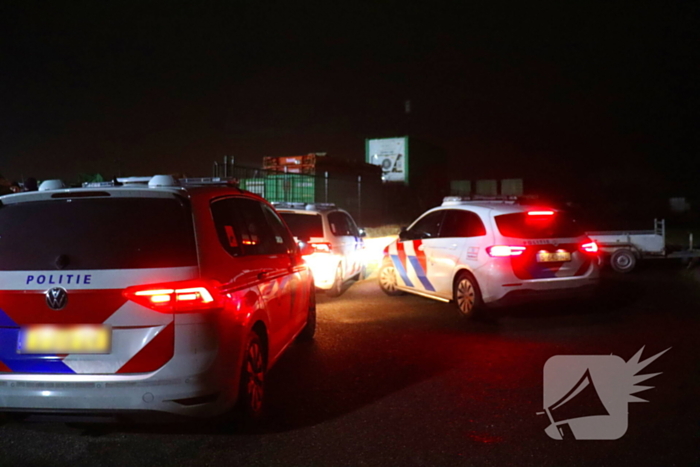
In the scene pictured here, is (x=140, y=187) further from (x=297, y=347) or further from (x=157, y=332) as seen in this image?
(x=297, y=347)

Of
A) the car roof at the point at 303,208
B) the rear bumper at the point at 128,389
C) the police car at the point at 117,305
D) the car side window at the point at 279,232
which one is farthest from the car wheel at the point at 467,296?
the rear bumper at the point at 128,389

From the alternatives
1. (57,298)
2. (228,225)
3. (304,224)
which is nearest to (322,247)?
(304,224)

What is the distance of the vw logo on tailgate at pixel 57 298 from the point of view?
11.7ft

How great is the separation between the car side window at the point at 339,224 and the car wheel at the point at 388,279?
978 millimetres

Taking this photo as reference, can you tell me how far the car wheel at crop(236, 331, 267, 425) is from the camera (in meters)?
4.20

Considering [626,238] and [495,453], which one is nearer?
[495,453]

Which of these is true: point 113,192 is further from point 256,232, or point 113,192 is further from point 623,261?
point 623,261

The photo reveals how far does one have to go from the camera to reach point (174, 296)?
141 inches

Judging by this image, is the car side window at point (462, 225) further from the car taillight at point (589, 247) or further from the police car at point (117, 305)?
the police car at point (117, 305)

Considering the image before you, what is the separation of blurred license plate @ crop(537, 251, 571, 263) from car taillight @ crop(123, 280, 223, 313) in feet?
17.9

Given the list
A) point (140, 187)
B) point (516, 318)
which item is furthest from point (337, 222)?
point (140, 187)

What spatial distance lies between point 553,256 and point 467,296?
1.27 m

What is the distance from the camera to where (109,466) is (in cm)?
375

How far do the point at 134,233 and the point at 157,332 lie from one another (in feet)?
2.13
